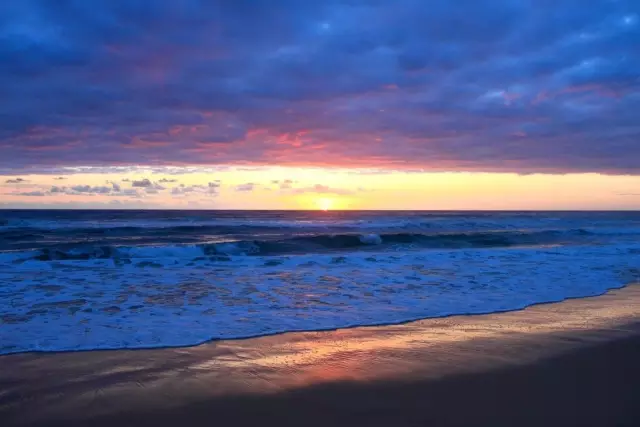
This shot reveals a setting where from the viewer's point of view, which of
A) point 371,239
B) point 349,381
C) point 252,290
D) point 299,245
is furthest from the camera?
point 371,239

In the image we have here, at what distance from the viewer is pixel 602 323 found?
332 inches

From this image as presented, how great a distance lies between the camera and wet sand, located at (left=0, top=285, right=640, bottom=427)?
4574mm

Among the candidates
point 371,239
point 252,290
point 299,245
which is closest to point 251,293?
point 252,290

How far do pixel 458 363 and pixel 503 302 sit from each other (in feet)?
15.6

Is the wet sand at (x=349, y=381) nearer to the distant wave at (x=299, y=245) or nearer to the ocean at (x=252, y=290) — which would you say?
the ocean at (x=252, y=290)

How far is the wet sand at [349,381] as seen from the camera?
4.57 m

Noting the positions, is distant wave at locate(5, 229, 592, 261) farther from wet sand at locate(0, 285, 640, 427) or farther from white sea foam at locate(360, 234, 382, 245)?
wet sand at locate(0, 285, 640, 427)

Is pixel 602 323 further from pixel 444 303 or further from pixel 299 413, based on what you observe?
pixel 299 413

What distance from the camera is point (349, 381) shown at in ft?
17.9

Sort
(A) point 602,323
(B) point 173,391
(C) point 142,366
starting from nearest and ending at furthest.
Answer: (B) point 173,391 < (C) point 142,366 < (A) point 602,323

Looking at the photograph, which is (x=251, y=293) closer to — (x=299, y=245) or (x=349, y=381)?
(x=349, y=381)

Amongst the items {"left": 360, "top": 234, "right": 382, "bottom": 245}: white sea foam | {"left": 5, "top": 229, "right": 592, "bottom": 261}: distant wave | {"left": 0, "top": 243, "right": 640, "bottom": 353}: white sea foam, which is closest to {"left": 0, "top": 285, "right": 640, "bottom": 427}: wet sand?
{"left": 0, "top": 243, "right": 640, "bottom": 353}: white sea foam

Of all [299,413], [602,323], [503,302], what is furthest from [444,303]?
[299,413]

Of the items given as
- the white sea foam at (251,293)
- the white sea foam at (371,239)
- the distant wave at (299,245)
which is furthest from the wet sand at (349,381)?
the white sea foam at (371,239)
